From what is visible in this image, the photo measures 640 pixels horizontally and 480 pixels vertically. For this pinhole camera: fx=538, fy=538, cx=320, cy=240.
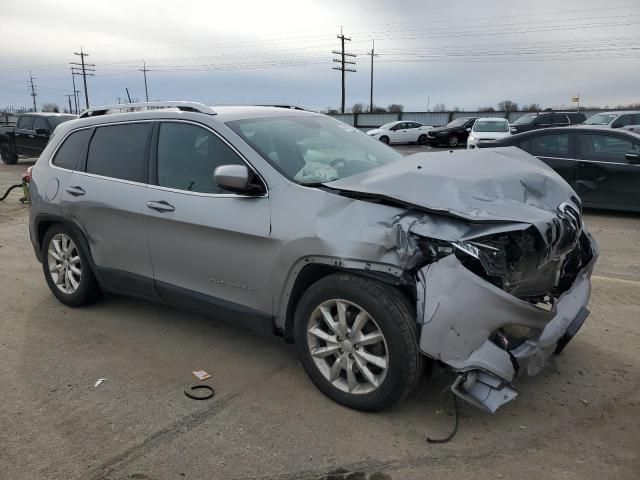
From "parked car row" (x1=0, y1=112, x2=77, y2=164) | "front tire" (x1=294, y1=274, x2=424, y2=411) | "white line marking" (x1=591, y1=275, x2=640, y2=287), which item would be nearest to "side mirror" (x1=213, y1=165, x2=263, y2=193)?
"front tire" (x1=294, y1=274, x2=424, y2=411)

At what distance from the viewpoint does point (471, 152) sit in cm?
381

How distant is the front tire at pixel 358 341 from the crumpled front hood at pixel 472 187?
0.53 meters

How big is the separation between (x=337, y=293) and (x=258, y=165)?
1010mm

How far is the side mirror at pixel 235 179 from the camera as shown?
129 inches

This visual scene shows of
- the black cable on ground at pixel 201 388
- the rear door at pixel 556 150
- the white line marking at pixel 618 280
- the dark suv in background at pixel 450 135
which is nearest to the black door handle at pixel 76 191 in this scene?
the black cable on ground at pixel 201 388

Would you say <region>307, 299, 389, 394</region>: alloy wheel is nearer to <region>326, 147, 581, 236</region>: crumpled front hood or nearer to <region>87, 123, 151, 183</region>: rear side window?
<region>326, 147, 581, 236</region>: crumpled front hood

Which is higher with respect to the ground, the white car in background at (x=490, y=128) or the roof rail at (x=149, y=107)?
the roof rail at (x=149, y=107)

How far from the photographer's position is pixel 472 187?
3049mm

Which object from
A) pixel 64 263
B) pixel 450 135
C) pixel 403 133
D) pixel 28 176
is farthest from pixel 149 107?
pixel 403 133

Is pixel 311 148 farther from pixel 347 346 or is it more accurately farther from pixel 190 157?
pixel 347 346

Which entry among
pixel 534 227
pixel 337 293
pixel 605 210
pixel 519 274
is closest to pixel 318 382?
pixel 337 293

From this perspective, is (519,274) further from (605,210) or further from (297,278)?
(605,210)

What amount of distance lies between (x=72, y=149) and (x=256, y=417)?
3047 mm

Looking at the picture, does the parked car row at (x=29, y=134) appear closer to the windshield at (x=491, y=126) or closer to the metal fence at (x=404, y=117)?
the windshield at (x=491, y=126)
